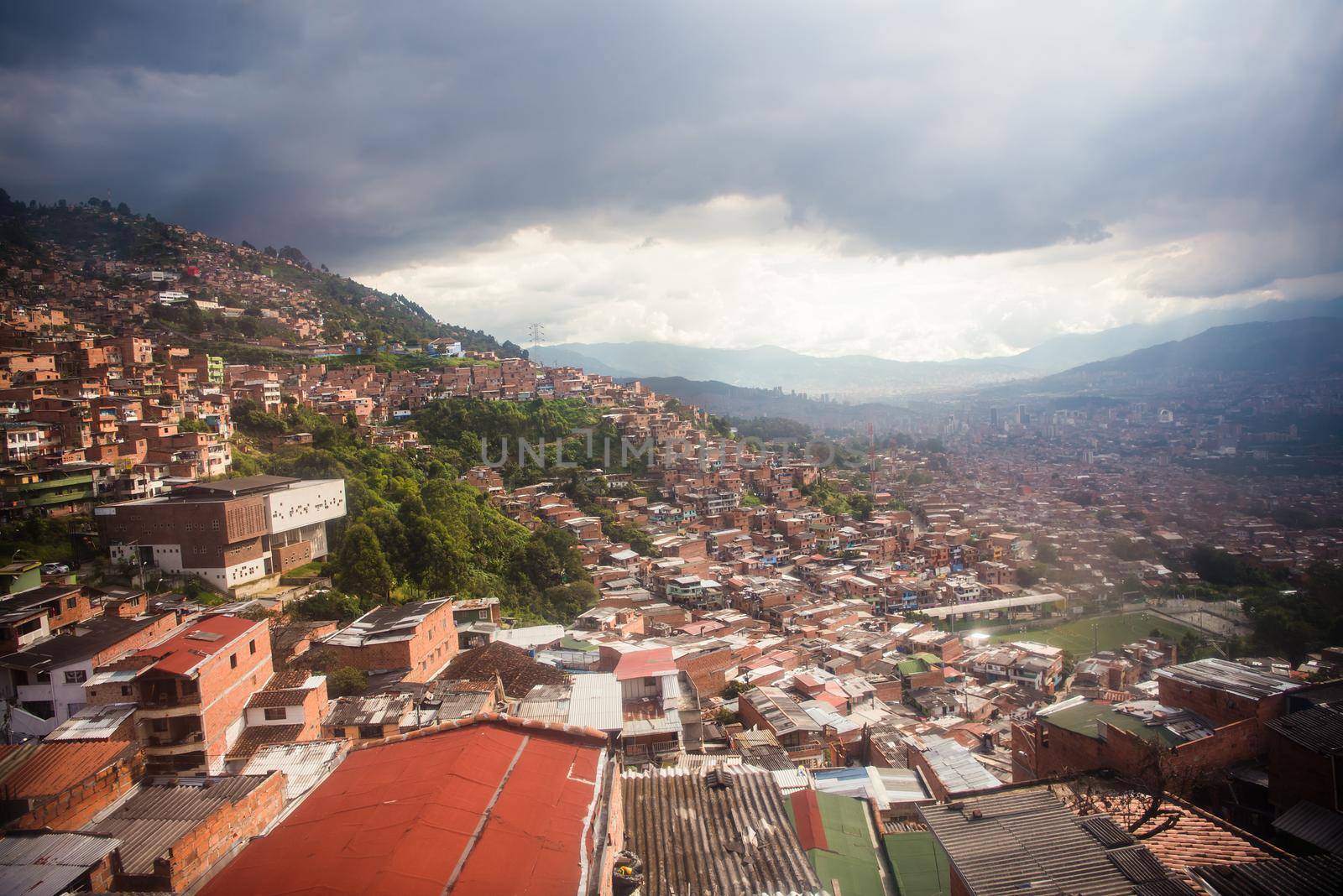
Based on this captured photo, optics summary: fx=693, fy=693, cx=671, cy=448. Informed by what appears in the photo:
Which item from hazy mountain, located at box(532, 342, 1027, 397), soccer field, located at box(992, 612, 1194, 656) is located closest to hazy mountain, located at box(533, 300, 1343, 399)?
hazy mountain, located at box(532, 342, 1027, 397)

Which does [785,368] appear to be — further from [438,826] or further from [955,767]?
[438,826]

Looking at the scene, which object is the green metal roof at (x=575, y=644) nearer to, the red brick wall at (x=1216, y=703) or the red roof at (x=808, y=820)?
the red roof at (x=808, y=820)

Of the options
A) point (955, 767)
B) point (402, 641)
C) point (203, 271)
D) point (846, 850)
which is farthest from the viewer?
point (203, 271)

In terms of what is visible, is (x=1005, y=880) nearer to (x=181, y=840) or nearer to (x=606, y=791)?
(x=606, y=791)

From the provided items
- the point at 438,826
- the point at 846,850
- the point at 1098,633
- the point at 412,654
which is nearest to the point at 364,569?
the point at 412,654

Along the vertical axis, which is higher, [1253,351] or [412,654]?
[1253,351]

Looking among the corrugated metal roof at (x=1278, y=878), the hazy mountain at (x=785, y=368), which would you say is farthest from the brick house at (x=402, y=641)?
the hazy mountain at (x=785, y=368)

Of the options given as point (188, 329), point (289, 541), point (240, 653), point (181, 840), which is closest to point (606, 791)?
point (181, 840)
